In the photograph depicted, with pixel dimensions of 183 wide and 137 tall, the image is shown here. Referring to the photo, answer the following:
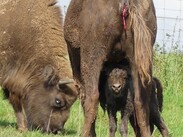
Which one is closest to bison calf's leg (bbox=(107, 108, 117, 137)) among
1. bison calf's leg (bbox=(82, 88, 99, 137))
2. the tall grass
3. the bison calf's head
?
the bison calf's head

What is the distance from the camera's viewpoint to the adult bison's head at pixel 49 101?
33.9 feet

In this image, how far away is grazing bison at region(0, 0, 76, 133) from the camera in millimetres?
10414

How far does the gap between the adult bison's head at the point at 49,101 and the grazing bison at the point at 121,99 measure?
2438mm

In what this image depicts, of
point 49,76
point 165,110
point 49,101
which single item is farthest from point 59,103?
point 165,110

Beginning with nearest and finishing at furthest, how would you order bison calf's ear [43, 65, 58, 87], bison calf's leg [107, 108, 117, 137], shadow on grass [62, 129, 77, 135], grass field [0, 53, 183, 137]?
bison calf's leg [107, 108, 117, 137] → grass field [0, 53, 183, 137] → shadow on grass [62, 129, 77, 135] → bison calf's ear [43, 65, 58, 87]

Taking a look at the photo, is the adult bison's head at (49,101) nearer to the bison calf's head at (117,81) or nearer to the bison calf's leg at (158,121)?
the bison calf's leg at (158,121)

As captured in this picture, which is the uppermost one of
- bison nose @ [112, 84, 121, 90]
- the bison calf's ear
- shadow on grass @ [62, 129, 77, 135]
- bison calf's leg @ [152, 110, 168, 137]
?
bison nose @ [112, 84, 121, 90]

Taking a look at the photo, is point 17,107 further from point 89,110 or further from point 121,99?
point 89,110

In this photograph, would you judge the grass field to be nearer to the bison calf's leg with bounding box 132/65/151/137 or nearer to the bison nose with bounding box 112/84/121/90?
the bison nose with bounding box 112/84/121/90

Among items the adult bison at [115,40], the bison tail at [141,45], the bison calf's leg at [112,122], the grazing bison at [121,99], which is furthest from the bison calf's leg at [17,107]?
the bison tail at [141,45]

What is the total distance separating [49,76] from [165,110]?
244 centimetres

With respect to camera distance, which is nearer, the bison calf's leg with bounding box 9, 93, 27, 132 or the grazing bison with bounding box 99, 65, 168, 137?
the grazing bison with bounding box 99, 65, 168, 137

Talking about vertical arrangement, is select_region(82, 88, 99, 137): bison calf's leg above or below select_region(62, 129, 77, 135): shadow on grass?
above

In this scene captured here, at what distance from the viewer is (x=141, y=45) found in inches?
237
